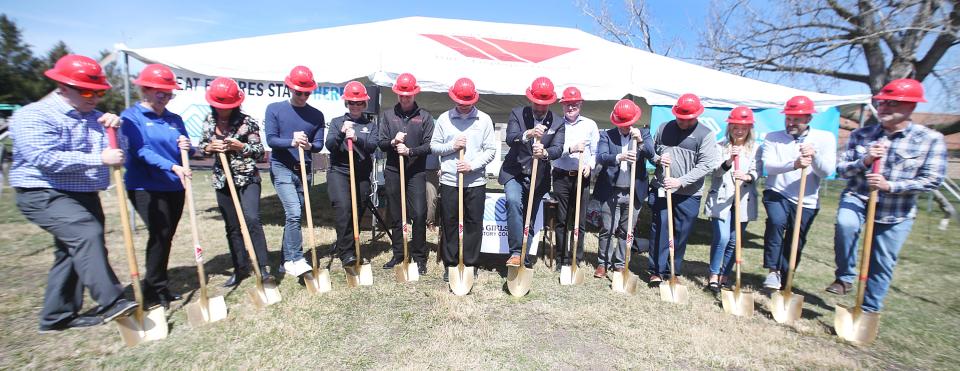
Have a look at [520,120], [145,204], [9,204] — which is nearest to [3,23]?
[9,204]

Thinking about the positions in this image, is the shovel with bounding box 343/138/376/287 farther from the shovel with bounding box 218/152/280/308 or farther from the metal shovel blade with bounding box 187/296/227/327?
the metal shovel blade with bounding box 187/296/227/327

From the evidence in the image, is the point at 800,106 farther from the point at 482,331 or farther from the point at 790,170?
the point at 482,331

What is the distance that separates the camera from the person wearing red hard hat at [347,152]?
4.46m

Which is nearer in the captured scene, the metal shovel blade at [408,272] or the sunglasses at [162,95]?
the sunglasses at [162,95]

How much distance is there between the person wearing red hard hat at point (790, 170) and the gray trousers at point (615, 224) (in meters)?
1.23

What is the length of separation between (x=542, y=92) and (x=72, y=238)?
12.4 feet

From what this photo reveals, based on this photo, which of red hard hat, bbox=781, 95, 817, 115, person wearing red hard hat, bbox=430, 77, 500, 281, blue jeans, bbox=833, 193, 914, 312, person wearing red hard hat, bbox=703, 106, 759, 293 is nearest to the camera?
blue jeans, bbox=833, 193, 914, 312

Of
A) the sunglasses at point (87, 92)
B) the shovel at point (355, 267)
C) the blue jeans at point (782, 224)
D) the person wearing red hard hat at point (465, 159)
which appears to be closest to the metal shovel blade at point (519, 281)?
the person wearing red hard hat at point (465, 159)

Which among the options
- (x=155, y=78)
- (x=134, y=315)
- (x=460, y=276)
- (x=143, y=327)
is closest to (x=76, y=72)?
(x=155, y=78)

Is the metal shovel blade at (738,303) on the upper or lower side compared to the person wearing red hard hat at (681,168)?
lower

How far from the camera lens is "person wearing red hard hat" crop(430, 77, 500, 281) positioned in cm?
434

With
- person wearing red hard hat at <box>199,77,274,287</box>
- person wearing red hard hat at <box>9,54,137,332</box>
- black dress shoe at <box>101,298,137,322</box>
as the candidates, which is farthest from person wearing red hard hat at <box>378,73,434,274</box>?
black dress shoe at <box>101,298,137,322</box>

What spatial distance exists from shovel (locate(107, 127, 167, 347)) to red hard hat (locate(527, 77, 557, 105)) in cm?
332

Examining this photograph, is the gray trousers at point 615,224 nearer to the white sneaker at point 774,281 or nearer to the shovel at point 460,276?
the white sneaker at point 774,281
